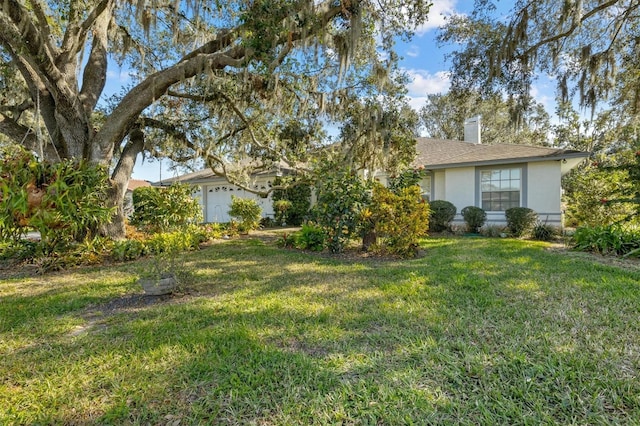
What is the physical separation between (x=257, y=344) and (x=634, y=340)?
3.35 metres

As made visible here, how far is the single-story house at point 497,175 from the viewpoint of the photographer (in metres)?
10.8

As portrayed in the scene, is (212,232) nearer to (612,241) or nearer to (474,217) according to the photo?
(474,217)

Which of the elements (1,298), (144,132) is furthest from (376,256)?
(144,132)

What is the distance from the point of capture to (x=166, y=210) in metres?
9.35

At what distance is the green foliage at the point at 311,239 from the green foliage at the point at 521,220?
22.6ft

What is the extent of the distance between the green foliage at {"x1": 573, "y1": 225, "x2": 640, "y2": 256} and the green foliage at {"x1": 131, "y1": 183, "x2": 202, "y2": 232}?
1050 cm

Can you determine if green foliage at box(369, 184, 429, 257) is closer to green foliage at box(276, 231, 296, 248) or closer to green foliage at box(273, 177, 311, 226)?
green foliage at box(276, 231, 296, 248)

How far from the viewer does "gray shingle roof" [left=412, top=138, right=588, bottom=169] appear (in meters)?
10.7

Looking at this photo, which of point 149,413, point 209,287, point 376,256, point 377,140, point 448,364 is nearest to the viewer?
point 149,413

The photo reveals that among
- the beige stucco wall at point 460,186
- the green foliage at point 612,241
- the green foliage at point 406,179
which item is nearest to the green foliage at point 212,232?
the green foliage at point 406,179

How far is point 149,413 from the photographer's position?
2.01 m

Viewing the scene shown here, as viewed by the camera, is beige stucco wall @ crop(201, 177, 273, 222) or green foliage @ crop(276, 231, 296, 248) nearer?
green foliage @ crop(276, 231, 296, 248)

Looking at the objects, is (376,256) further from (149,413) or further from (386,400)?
(149,413)

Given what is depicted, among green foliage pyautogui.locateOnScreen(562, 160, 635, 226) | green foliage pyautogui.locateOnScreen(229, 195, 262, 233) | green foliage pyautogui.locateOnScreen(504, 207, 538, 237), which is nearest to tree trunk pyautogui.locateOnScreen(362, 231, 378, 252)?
green foliage pyautogui.locateOnScreen(504, 207, 538, 237)
